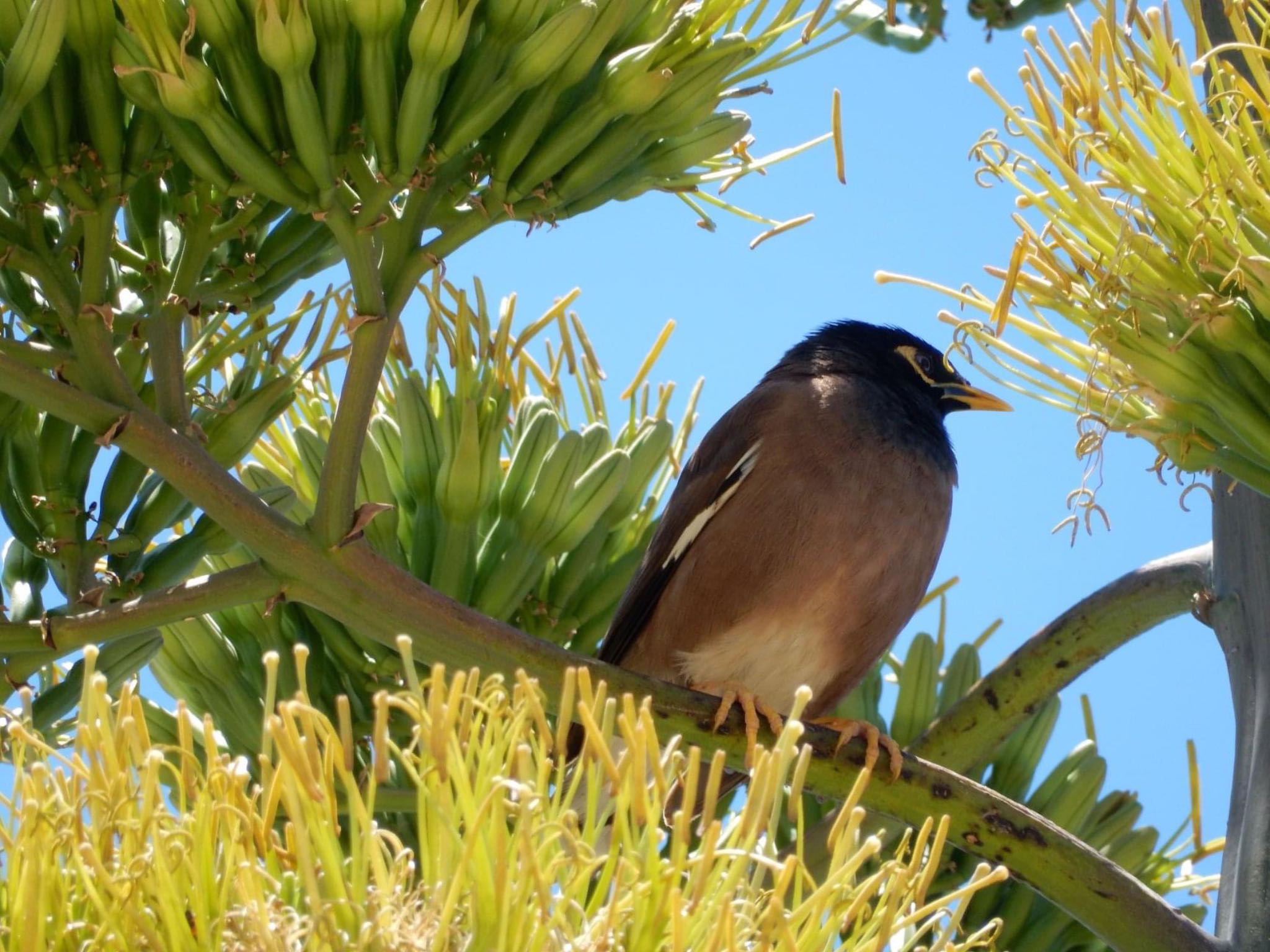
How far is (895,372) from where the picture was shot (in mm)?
3549

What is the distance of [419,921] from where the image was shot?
1.17 metres

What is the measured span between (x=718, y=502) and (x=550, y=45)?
1257 mm

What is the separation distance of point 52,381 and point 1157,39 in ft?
4.56

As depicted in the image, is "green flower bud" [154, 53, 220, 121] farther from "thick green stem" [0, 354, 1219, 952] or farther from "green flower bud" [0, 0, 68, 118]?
"thick green stem" [0, 354, 1219, 952]

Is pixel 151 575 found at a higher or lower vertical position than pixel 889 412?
lower

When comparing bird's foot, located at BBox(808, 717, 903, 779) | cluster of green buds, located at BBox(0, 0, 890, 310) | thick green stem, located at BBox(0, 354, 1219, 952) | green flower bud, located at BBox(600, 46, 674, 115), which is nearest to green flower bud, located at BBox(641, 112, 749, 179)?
cluster of green buds, located at BBox(0, 0, 890, 310)

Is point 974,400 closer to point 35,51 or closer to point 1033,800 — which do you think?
point 1033,800

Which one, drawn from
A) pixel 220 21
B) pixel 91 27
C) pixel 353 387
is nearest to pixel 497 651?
pixel 353 387

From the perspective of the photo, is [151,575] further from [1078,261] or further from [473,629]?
[1078,261]

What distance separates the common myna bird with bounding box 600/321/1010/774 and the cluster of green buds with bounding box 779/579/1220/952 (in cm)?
11

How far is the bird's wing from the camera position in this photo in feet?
9.54

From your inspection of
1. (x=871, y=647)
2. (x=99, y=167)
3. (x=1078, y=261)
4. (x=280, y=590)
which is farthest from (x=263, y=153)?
(x=871, y=647)

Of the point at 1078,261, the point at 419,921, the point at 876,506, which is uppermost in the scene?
the point at 1078,261

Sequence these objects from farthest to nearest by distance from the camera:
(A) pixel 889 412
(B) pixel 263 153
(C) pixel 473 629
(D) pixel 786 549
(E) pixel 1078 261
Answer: (A) pixel 889 412 < (D) pixel 786 549 < (E) pixel 1078 261 < (B) pixel 263 153 < (C) pixel 473 629
